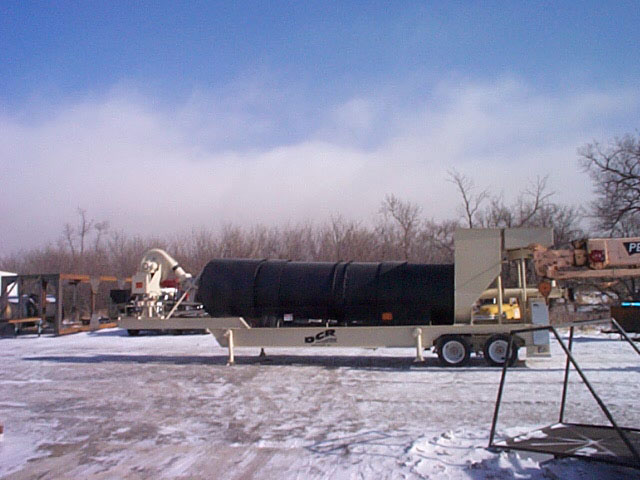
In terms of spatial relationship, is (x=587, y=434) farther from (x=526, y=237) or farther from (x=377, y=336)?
(x=377, y=336)

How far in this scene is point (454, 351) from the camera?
15062 millimetres

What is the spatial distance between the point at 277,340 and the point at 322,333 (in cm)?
124

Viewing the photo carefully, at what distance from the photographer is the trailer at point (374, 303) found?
14766 mm

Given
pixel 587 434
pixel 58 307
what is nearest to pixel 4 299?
pixel 58 307

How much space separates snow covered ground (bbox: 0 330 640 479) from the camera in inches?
275

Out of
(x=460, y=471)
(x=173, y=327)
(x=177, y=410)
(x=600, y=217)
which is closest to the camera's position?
(x=460, y=471)

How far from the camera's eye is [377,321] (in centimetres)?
1600

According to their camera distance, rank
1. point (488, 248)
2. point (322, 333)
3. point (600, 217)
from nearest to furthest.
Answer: point (488, 248), point (322, 333), point (600, 217)

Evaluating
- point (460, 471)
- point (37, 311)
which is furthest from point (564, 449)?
point (37, 311)

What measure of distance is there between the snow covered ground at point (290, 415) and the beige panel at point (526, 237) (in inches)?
116

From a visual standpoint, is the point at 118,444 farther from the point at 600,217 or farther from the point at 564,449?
the point at 600,217

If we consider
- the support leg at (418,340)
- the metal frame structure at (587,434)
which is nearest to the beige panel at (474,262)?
the support leg at (418,340)

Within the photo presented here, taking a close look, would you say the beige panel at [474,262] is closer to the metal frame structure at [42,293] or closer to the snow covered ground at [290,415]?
the snow covered ground at [290,415]

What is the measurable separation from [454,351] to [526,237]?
3278 millimetres
